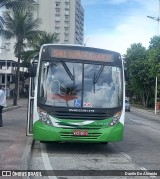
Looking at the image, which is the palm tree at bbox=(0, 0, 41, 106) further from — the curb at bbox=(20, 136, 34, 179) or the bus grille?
the bus grille

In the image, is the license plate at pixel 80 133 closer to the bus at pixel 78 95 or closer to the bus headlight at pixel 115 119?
the bus at pixel 78 95

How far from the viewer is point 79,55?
42.8 ft

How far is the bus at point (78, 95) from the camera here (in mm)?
12266

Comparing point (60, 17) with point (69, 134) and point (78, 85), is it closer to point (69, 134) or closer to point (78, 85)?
point (78, 85)

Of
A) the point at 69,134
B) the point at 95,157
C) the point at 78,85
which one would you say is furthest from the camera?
the point at 78,85

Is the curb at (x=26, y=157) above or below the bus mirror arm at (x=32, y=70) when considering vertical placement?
below

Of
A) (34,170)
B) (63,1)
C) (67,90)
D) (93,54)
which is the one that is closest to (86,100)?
(67,90)

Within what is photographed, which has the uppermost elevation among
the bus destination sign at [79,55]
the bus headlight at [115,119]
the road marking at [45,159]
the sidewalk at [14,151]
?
the bus destination sign at [79,55]

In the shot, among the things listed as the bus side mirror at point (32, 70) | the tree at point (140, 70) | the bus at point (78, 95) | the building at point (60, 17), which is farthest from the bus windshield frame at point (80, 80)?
the building at point (60, 17)

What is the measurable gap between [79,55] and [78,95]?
123 cm

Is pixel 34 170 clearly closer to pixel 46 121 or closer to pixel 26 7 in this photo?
pixel 46 121

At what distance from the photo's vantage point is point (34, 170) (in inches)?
378

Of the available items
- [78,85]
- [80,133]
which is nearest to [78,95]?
[78,85]

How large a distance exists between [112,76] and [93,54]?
2.80 feet
